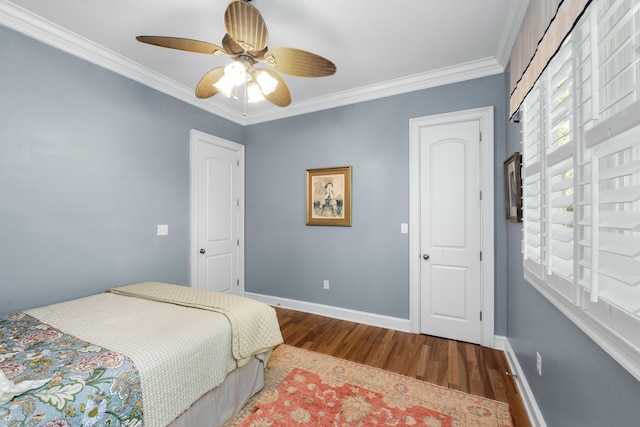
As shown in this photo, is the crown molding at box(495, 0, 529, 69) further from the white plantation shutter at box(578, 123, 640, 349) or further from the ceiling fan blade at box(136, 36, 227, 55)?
the ceiling fan blade at box(136, 36, 227, 55)

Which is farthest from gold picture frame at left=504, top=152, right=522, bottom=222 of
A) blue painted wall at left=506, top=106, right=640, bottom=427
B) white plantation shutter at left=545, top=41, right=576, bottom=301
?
white plantation shutter at left=545, top=41, right=576, bottom=301

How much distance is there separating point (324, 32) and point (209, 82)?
0.99 m

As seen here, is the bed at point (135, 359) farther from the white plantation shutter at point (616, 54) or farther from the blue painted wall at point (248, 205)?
the white plantation shutter at point (616, 54)

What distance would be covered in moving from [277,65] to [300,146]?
5.87 ft

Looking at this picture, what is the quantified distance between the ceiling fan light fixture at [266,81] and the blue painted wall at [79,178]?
164 centimetres

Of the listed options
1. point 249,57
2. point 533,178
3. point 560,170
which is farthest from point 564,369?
point 249,57

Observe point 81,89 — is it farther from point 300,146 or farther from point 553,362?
point 553,362

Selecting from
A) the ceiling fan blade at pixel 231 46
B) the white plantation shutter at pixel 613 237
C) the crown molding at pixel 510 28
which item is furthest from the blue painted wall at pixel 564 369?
the ceiling fan blade at pixel 231 46

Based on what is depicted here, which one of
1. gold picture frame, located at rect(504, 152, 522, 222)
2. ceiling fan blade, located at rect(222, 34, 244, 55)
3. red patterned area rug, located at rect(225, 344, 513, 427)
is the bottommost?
red patterned area rug, located at rect(225, 344, 513, 427)

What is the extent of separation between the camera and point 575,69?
1.07 meters

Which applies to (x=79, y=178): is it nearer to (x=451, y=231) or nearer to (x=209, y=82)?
(x=209, y=82)

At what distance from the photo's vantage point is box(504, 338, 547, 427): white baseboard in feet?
4.99

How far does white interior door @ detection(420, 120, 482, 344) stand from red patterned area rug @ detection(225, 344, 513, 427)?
0.90 meters

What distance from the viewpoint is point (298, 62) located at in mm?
1659
